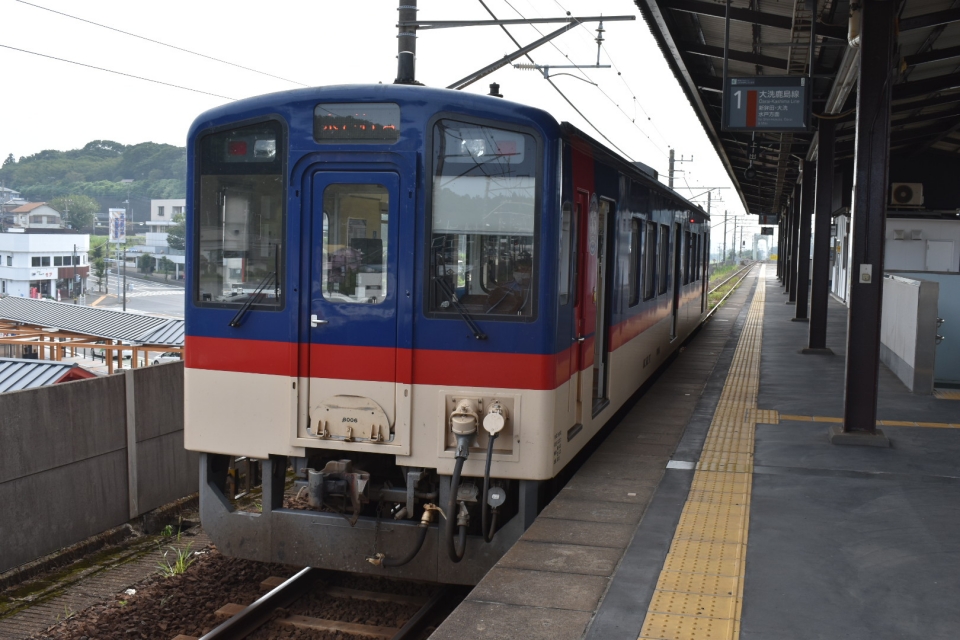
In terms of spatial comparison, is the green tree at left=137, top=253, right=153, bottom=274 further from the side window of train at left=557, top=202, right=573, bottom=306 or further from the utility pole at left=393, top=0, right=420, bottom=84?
the side window of train at left=557, top=202, right=573, bottom=306

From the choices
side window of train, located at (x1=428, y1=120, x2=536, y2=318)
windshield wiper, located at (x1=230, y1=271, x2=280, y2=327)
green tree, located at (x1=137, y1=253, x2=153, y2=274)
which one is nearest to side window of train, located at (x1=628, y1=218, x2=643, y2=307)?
side window of train, located at (x1=428, y1=120, x2=536, y2=318)

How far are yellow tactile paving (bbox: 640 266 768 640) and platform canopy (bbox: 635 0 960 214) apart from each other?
422cm

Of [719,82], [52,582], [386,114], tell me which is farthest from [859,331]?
[719,82]

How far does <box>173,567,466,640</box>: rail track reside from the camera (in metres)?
5.05

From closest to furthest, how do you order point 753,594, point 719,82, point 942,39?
point 753,594
point 942,39
point 719,82

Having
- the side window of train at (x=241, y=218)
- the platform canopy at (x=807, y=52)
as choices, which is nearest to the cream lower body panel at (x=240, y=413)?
the side window of train at (x=241, y=218)

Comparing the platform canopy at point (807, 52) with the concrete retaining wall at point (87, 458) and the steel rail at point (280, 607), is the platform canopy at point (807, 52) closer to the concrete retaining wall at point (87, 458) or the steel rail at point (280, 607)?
the concrete retaining wall at point (87, 458)

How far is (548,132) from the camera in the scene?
16.3 ft

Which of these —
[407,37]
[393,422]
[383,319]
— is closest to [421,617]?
[393,422]

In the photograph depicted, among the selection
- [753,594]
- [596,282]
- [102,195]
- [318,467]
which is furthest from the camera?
[102,195]

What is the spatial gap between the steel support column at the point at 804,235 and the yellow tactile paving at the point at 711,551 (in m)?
14.3

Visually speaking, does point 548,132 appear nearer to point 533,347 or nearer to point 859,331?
point 533,347

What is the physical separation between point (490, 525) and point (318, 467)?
105cm

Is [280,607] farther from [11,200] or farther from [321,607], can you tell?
[11,200]
